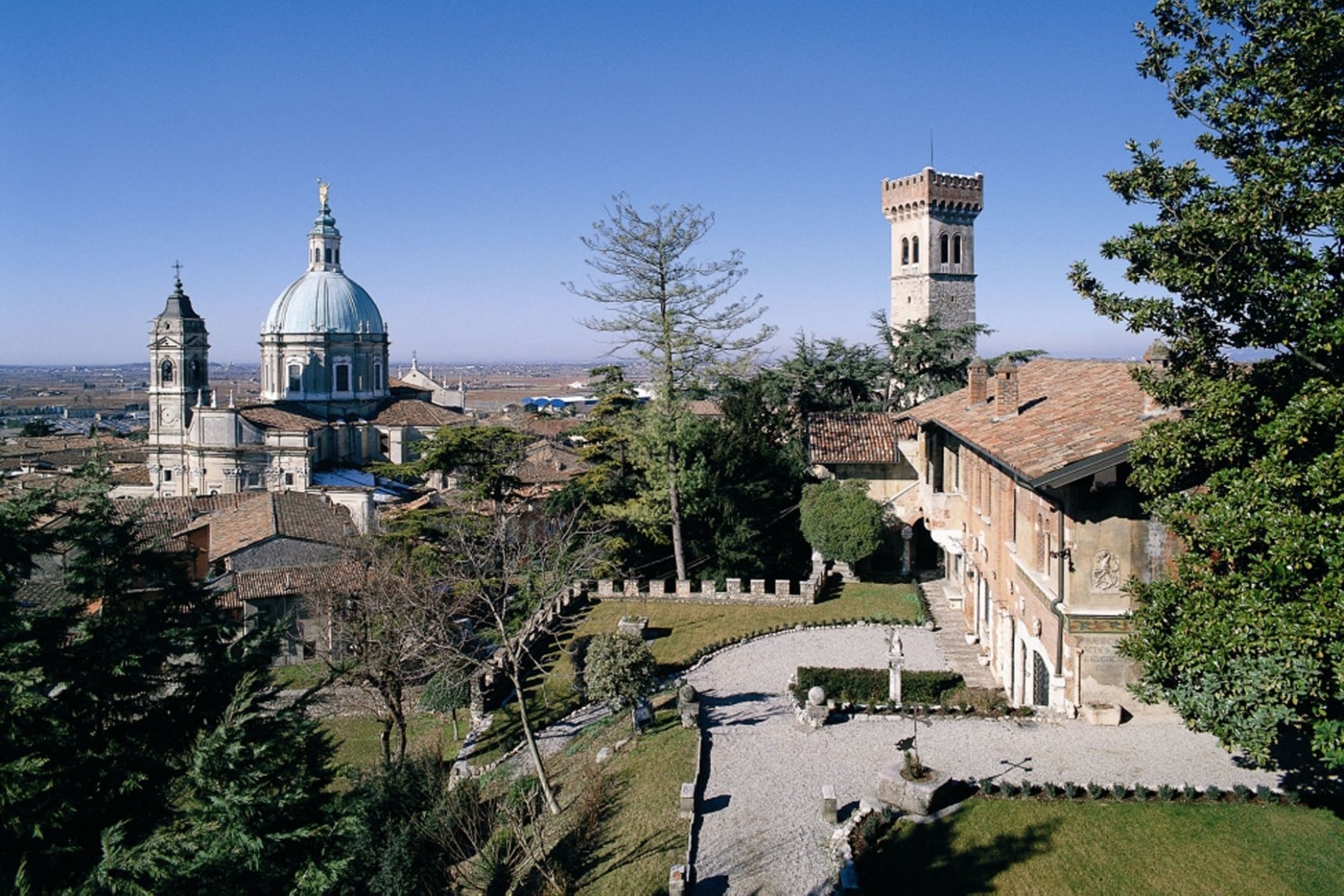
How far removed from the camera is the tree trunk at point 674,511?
100ft

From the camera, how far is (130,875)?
9.22 meters

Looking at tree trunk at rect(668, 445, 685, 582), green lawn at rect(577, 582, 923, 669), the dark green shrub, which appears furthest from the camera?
tree trunk at rect(668, 445, 685, 582)

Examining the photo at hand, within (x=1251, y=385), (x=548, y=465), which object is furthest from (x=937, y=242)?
(x=1251, y=385)

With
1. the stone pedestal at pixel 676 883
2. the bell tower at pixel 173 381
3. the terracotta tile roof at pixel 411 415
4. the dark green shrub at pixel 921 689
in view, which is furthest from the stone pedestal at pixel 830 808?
the bell tower at pixel 173 381

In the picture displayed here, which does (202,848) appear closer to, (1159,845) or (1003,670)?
(1159,845)

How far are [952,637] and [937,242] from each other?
145ft

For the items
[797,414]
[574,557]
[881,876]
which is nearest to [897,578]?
[797,414]

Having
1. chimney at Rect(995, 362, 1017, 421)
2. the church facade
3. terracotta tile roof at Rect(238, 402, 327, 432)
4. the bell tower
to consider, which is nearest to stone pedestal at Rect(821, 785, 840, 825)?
chimney at Rect(995, 362, 1017, 421)

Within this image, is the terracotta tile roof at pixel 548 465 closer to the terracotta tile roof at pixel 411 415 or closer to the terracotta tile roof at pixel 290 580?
the terracotta tile roof at pixel 411 415

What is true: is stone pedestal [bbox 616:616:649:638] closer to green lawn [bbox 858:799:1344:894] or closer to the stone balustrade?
the stone balustrade

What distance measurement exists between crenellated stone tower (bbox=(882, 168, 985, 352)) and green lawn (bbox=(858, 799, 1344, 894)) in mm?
52165

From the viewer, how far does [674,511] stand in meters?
30.8

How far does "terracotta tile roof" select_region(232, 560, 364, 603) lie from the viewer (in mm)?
27688

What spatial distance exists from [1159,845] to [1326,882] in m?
1.81
